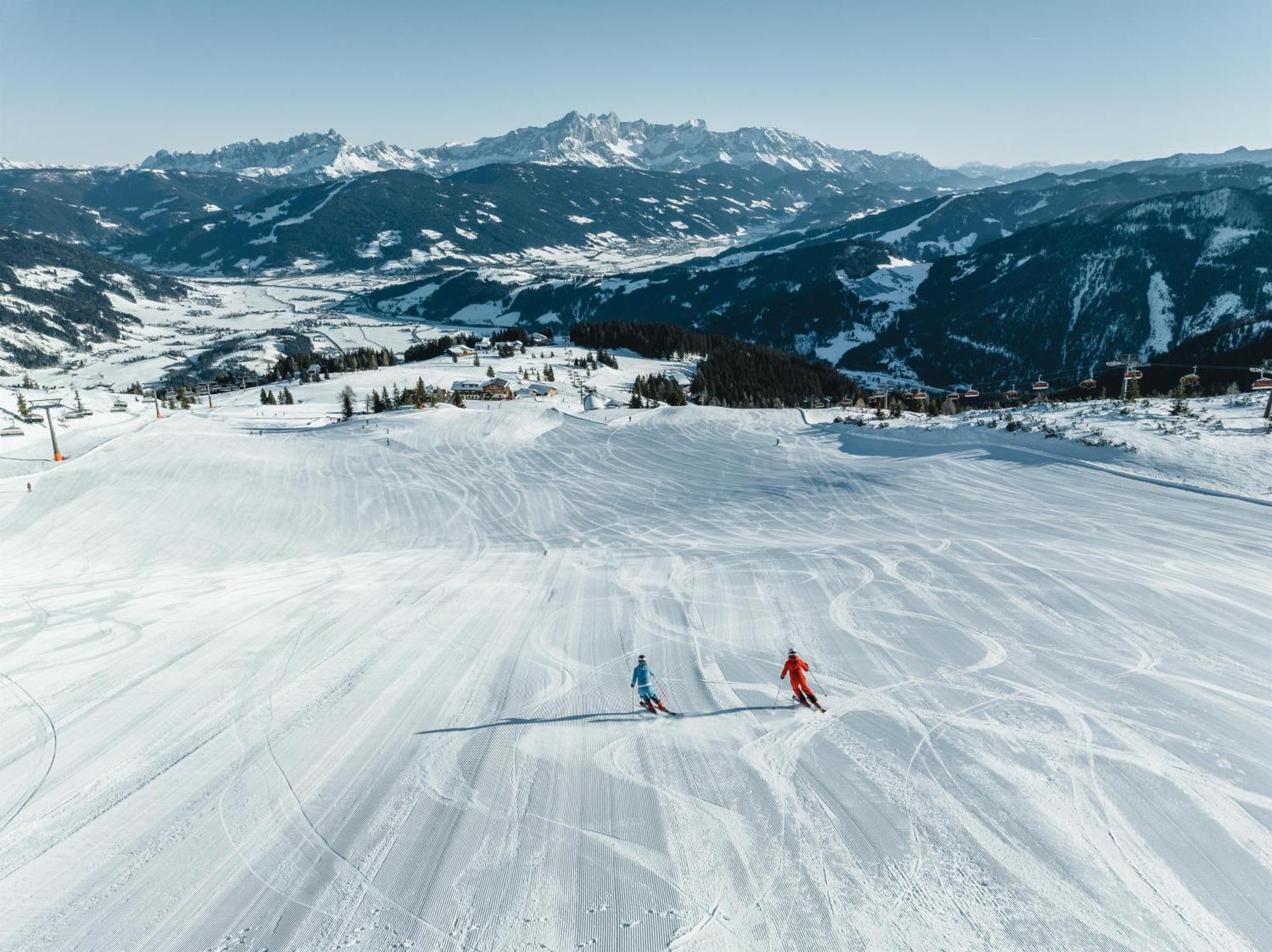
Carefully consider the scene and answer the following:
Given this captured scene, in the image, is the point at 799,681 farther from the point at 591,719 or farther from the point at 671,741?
the point at 591,719

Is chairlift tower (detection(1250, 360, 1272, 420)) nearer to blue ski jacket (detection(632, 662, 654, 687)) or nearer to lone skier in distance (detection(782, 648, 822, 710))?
lone skier in distance (detection(782, 648, 822, 710))

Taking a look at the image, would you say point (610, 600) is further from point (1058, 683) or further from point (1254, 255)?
point (1254, 255)

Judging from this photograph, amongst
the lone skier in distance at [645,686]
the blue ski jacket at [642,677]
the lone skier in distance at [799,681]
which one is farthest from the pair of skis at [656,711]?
the lone skier in distance at [799,681]

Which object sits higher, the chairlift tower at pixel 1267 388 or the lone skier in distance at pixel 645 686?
the chairlift tower at pixel 1267 388

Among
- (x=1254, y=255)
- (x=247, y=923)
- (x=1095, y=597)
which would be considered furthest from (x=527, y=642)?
(x=1254, y=255)

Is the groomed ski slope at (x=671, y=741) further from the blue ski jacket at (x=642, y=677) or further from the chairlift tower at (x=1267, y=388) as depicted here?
the chairlift tower at (x=1267, y=388)

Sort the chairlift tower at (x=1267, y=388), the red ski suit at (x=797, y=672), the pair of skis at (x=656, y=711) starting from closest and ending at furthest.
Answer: the red ski suit at (x=797, y=672)
the pair of skis at (x=656, y=711)
the chairlift tower at (x=1267, y=388)

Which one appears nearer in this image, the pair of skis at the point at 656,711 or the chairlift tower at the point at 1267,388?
the pair of skis at the point at 656,711
